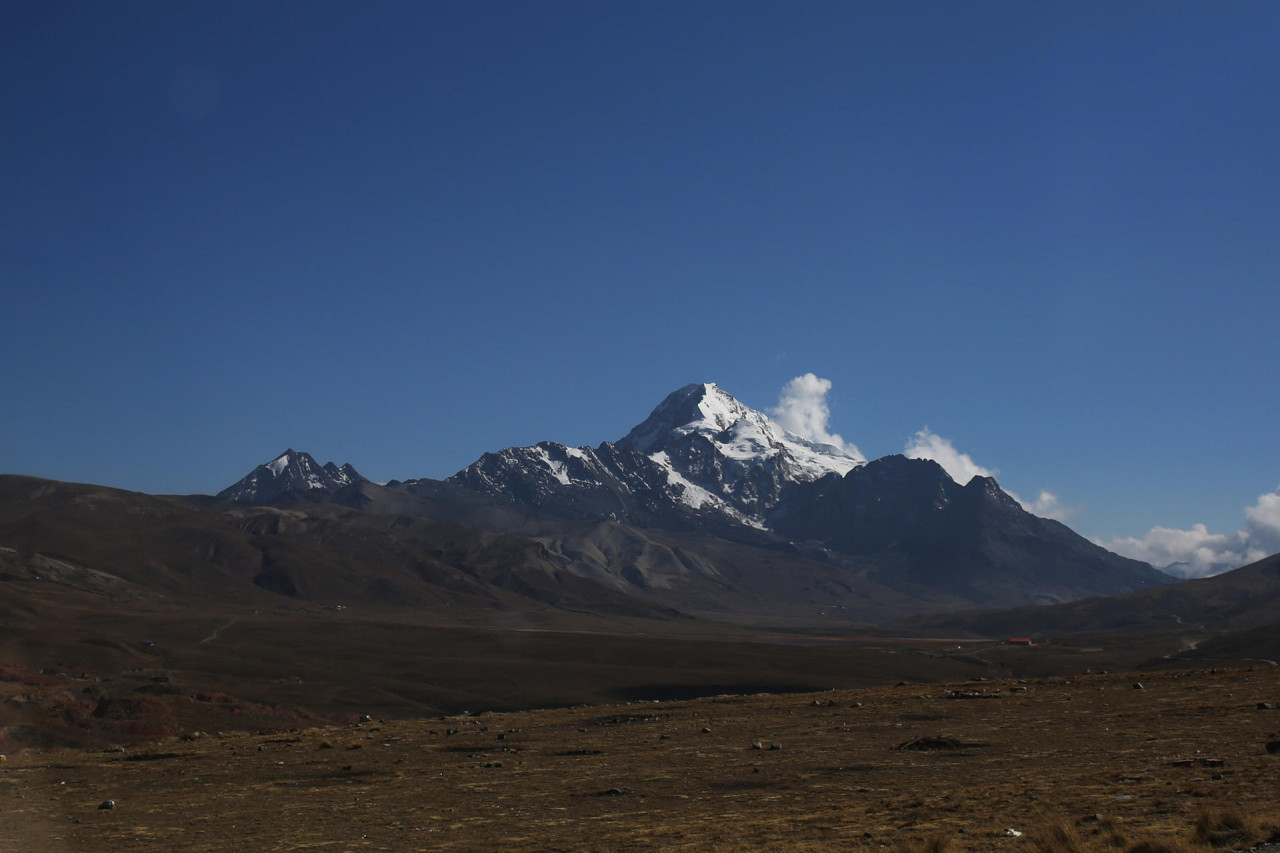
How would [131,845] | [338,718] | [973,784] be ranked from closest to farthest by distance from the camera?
1. [131,845]
2. [973,784]
3. [338,718]

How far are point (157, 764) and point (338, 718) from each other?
219 ft

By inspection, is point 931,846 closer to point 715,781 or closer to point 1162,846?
point 1162,846

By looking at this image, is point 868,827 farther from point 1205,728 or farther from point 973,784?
point 1205,728

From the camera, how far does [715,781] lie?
24438 mm

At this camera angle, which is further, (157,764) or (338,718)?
(338,718)

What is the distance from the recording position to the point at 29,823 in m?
22.5

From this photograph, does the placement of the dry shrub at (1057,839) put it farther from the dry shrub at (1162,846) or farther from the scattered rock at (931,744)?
the scattered rock at (931,744)

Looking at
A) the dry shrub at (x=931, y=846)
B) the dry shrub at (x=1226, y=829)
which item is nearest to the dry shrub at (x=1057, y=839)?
the dry shrub at (x=931, y=846)

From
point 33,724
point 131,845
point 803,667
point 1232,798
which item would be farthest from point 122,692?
point 803,667

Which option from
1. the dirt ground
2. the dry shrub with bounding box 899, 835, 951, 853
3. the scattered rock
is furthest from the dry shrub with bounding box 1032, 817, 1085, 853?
the scattered rock

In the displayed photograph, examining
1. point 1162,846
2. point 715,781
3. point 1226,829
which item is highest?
point 1226,829

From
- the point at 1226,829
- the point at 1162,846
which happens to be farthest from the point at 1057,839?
the point at 1226,829

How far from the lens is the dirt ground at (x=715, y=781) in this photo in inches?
709

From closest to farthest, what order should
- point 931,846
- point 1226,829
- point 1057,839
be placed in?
point 1226,829 → point 1057,839 → point 931,846
